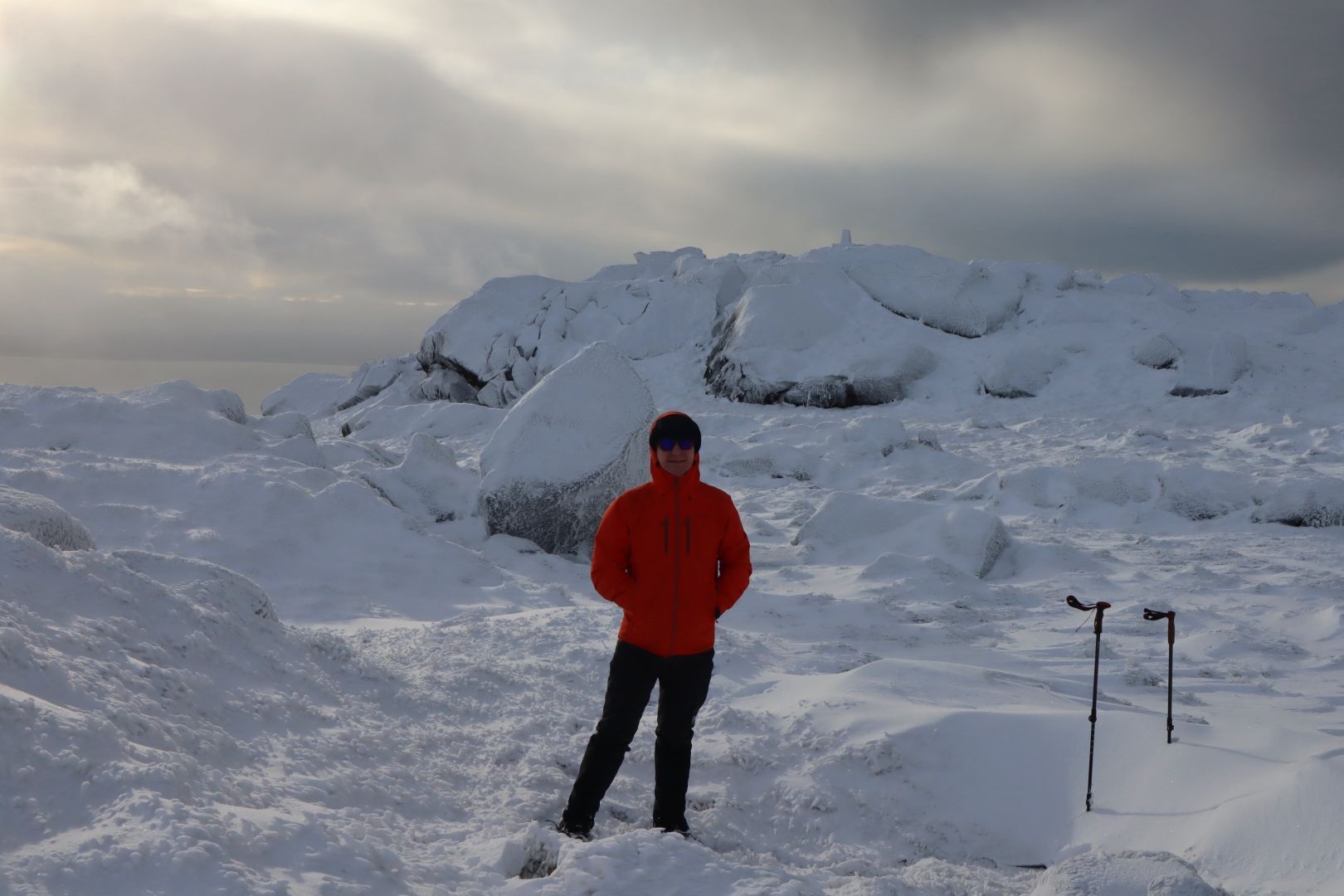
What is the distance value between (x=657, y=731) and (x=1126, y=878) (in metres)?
1.51

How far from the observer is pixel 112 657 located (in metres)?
3.09

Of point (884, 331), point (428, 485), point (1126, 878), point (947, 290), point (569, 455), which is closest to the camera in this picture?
point (1126, 878)

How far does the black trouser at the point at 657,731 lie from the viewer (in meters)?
3.04

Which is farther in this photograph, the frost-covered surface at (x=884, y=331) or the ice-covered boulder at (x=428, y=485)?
the frost-covered surface at (x=884, y=331)

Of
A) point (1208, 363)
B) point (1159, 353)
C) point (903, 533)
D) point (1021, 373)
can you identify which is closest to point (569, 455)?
point (903, 533)

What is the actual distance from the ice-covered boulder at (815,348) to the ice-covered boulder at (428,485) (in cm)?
946

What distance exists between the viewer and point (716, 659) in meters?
5.08

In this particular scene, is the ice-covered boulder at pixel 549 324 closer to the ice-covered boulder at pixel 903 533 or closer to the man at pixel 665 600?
the ice-covered boulder at pixel 903 533

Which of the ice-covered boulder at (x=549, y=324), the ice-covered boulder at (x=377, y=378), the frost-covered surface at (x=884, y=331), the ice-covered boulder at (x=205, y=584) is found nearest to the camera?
the ice-covered boulder at (x=205, y=584)

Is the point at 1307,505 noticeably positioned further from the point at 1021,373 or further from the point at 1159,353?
the point at 1159,353

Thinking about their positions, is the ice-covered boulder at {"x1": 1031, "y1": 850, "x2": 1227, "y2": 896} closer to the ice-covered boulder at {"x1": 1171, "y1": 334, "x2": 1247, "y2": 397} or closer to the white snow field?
the white snow field

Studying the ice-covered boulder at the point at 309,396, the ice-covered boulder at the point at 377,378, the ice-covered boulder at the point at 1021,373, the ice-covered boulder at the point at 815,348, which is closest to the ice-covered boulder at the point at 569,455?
the ice-covered boulder at the point at 815,348

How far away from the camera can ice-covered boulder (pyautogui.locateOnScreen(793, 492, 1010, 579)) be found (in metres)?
7.73

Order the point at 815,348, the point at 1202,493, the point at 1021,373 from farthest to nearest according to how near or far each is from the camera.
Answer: the point at 815,348 < the point at 1021,373 < the point at 1202,493
